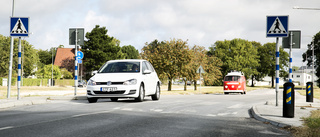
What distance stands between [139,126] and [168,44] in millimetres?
32205

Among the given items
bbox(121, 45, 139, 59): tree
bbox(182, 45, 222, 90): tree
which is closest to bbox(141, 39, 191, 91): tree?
bbox(182, 45, 222, 90): tree

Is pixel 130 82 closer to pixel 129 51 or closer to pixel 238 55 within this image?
pixel 238 55

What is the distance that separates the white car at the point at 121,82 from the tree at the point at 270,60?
242ft

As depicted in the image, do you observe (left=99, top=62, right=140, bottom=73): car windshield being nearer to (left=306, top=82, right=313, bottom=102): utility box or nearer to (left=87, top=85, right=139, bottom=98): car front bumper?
(left=87, top=85, right=139, bottom=98): car front bumper

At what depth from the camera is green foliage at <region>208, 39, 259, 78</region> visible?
8256 cm

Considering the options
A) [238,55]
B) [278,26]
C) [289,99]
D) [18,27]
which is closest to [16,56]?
[238,55]

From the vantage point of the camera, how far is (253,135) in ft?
21.8

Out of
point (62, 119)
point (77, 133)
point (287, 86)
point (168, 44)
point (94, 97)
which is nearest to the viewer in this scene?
point (77, 133)

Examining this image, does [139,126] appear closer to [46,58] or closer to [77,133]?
[77,133]

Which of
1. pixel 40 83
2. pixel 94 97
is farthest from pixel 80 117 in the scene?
pixel 40 83

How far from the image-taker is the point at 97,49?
74.6 meters

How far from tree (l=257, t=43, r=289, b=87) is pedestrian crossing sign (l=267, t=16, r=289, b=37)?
73.6 metres

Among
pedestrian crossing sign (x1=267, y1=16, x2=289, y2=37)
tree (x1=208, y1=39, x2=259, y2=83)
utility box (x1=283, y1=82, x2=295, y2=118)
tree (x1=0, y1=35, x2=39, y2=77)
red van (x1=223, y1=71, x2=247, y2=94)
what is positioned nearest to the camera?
utility box (x1=283, y1=82, x2=295, y2=118)

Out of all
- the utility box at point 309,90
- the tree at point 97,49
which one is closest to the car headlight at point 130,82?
the utility box at point 309,90
